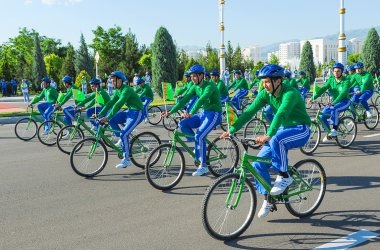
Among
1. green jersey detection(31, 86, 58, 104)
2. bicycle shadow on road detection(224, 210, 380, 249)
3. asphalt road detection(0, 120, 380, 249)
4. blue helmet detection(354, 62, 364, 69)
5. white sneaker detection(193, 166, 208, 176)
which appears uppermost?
blue helmet detection(354, 62, 364, 69)

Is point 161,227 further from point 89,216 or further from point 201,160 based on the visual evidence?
point 201,160

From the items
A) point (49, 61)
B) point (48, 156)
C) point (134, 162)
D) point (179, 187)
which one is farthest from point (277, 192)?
point (49, 61)

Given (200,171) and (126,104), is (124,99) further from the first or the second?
(200,171)

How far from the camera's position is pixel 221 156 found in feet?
25.2

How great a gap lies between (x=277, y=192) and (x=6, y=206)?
4092 millimetres

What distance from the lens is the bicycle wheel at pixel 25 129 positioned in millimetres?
12461

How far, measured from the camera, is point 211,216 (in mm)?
4598

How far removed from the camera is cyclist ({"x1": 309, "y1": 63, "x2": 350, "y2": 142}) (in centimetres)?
991

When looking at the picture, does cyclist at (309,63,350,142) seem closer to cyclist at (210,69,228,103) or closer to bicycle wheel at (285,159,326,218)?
cyclist at (210,69,228,103)

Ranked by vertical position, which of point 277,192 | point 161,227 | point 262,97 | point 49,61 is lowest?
point 161,227

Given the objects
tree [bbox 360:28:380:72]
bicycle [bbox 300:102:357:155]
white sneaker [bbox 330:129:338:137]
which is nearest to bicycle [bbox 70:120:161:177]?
bicycle [bbox 300:102:357:155]

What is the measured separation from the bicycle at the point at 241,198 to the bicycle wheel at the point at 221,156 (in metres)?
2.46

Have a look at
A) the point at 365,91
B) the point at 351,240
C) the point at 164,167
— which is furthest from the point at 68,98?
the point at 365,91

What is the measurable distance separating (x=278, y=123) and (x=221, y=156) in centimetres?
302
